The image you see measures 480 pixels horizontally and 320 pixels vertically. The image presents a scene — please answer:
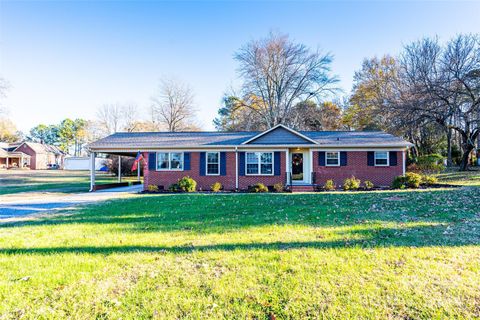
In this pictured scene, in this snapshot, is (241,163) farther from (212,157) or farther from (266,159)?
(212,157)

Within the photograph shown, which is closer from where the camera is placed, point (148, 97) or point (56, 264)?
point (56, 264)

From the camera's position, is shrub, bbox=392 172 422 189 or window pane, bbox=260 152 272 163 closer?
shrub, bbox=392 172 422 189

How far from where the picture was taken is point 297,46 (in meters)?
31.8

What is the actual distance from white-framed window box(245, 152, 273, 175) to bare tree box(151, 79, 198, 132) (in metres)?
26.1

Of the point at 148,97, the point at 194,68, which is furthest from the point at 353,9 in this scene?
the point at 148,97

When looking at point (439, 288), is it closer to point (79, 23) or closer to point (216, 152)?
point (216, 152)

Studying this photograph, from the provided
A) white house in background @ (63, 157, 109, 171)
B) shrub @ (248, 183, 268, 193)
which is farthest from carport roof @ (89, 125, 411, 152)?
white house in background @ (63, 157, 109, 171)

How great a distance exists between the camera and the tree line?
19.5 metres

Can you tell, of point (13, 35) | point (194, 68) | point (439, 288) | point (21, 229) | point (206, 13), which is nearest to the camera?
point (439, 288)

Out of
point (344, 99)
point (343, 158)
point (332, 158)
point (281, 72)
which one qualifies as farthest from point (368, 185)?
point (344, 99)

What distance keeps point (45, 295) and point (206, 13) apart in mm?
16350

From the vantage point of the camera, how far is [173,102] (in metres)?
39.9

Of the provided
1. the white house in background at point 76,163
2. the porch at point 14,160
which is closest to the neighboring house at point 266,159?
the white house in background at point 76,163

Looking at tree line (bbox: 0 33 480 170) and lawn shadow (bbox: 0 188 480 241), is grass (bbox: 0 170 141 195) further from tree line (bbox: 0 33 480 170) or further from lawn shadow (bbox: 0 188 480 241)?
lawn shadow (bbox: 0 188 480 241)
